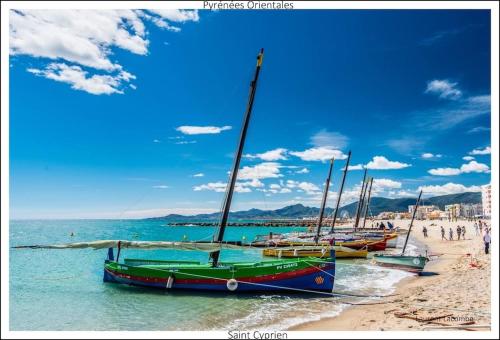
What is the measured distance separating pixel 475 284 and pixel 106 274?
20755mm

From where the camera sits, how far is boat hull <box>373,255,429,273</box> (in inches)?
937

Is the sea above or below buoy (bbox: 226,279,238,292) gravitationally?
below

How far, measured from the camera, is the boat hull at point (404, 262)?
23.8m

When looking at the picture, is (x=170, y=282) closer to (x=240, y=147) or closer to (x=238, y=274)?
(x=238, y=274)

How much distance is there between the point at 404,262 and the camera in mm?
24719

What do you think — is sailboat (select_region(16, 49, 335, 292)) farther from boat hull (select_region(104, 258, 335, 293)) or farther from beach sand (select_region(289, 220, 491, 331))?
beach sand (select_region(289, 220, 491, 331))

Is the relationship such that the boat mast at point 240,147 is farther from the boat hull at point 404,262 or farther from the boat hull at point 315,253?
the boat hull at point 404,262

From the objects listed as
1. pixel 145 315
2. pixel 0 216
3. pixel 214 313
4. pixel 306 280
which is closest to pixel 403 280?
pixel 306 280

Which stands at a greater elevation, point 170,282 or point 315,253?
point 315,253

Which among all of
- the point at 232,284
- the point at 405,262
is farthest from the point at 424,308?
the point at 405,262

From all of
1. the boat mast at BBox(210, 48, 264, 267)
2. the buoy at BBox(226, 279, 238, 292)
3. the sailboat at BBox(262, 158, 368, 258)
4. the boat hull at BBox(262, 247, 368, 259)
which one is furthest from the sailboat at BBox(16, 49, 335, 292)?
the boat hull at BBox(262, 247, 368, 259)

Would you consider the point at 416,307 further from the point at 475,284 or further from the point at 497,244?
the point at 475,284

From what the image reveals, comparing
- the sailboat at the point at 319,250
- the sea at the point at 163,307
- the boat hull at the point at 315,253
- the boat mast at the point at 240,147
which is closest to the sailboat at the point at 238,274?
the sea at the point at 163,307

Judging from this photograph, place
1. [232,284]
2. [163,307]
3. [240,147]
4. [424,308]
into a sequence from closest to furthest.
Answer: [424,308], [163,307], [232,284], [240,147]
